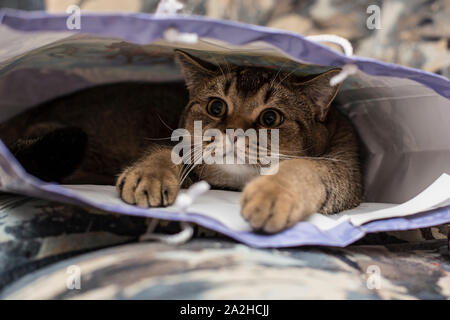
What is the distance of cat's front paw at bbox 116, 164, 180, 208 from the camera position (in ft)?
3.22

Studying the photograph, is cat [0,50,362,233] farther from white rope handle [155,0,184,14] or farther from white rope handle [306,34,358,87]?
white rope handle [155,0,184,14]

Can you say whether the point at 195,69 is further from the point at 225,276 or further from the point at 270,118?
the point at 225,276

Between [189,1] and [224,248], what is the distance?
2.36 feet

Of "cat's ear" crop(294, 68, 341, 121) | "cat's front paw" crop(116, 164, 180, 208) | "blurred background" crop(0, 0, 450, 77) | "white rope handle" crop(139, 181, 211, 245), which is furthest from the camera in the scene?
"cat's ear" crop(294, 68, 341, 121)

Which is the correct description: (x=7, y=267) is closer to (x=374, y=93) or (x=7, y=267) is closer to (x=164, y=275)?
(x=164, y=275)

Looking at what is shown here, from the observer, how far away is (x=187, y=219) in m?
0.82

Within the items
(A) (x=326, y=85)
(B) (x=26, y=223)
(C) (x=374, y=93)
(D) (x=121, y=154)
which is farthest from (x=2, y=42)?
(C) (x=374, y=93)

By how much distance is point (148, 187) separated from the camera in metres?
1.01

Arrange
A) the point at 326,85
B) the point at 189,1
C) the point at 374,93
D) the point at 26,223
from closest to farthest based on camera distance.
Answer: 1. the point at 26,223
2. the point at 189,1
3. the point at 326,85
4. the point at 374,93

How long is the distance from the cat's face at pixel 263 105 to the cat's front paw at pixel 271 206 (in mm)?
239

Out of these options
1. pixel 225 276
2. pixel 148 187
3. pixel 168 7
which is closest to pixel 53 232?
pixel 148 187

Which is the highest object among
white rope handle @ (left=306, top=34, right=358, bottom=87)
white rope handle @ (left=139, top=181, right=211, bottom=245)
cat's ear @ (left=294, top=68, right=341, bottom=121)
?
white rope handle @ (left=306, top=34, right=358, bottom=87)

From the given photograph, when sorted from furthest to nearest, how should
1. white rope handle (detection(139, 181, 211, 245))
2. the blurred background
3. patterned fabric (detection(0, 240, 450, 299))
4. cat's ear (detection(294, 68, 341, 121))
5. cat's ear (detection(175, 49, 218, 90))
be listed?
cat's ear (detection(175, 49, 218, 90))
cat's ear (detection(294, 68, 341, 121))
the blurred background
white rope handle (detection(139, 181, 211, 245))
patterned fabric (detection(0, 240, 450, 299))

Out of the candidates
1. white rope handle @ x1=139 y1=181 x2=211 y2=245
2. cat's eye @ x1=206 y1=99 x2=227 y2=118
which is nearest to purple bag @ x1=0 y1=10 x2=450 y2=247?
white rope handle @ x1=139 y1=181 x2=211 y2=245
